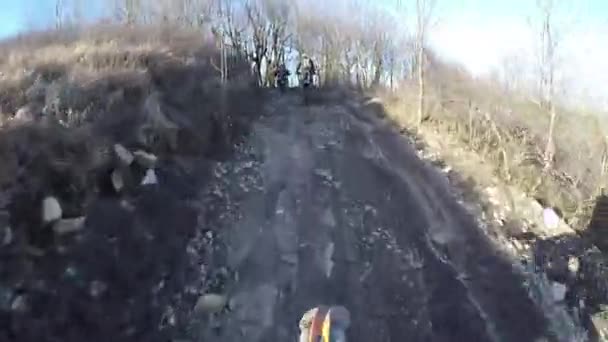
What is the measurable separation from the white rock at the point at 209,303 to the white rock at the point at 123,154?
2239 mm

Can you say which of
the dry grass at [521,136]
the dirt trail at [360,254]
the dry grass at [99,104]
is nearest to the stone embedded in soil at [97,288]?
the dry grass at [99,104]

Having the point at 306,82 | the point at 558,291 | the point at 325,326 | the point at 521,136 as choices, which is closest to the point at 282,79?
the point at 306,82

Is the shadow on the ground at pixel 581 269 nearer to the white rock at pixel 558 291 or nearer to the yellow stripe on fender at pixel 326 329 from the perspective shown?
the white rock at pixel 558 291

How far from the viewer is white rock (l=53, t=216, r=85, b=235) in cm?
843

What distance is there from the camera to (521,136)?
1537 centimetres

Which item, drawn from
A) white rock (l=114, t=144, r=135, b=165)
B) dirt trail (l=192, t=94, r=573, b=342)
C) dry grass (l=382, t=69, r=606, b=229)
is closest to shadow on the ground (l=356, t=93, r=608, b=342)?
dry grass (l=382, t=69, r=606, b=229)

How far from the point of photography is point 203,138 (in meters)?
12.6

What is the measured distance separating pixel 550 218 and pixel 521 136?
10.7 feet

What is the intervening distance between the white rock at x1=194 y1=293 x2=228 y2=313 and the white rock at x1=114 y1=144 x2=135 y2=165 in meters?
2.24

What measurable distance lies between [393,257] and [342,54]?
13.2m

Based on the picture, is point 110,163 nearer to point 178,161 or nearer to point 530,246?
point 178,161

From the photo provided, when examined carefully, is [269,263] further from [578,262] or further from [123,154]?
[578,262]

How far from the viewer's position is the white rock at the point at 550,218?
40.5 feet

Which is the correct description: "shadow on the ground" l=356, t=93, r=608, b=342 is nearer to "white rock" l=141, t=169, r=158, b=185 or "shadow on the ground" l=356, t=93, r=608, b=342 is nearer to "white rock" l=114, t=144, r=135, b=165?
"white rock" l=141, t=169, r=158, b=185
